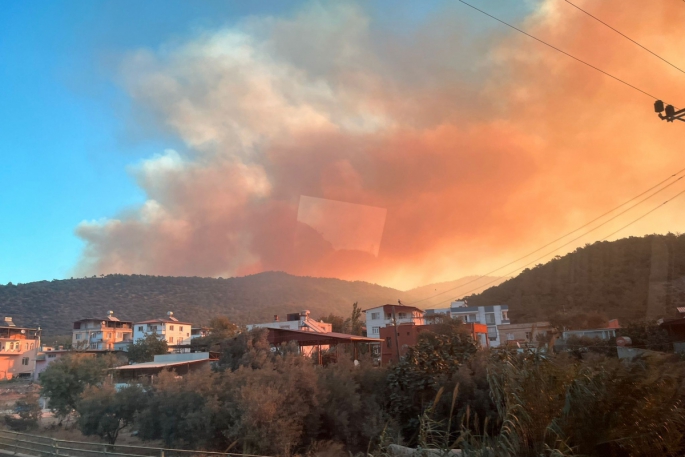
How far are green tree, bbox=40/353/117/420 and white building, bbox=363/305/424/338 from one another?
3683 cm

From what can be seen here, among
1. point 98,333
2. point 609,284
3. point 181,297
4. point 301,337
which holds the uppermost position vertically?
point 181,297

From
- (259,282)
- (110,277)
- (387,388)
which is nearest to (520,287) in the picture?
(387,388)

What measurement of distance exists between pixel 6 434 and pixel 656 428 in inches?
921

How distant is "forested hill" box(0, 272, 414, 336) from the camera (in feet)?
348

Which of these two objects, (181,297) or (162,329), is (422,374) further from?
(181,297)

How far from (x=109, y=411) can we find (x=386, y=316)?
44392 mm

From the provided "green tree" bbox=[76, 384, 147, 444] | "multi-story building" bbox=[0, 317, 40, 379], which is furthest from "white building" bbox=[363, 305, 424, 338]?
"multi-story building" bbox=[0, 317, 40, 379]

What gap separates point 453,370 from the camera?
19.0m

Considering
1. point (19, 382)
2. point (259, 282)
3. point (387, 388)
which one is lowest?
point (19, 382)

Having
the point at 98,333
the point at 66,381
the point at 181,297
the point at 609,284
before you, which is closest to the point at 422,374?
the point at 66,381

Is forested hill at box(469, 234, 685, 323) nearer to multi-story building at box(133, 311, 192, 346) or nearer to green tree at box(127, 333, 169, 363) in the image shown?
green tree at box(127, 333, 169, 363)

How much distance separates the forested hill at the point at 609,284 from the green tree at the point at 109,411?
46.3m

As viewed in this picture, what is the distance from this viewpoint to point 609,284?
201 ft

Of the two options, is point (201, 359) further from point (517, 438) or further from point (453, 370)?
point (517, 438)
